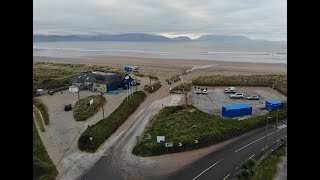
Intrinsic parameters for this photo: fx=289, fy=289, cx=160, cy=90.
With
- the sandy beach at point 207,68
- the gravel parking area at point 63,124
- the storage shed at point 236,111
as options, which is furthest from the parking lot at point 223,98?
the sandy beach at point 207,68

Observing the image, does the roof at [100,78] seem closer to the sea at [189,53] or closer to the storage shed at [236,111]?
the storage shed at [236,111]

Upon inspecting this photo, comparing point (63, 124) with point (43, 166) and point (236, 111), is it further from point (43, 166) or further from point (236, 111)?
point (236, 111)

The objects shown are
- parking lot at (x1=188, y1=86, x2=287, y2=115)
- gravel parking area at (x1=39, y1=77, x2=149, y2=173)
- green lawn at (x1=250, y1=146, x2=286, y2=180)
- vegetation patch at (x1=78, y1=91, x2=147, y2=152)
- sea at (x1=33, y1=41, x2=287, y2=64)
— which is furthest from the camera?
sea at (x1=33, y1=41, x2=287, y2=64)

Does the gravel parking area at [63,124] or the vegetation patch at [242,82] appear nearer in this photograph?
the gravel parking area at [63,124]

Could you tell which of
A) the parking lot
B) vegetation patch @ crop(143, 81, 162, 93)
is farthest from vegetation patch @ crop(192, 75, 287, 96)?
vegetation patch @ crop(143, 81, 162, 93)

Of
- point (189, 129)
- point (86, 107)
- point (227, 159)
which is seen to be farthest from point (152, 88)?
point (227, 159)

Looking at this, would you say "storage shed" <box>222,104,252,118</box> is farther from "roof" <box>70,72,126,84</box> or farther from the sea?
the sea
